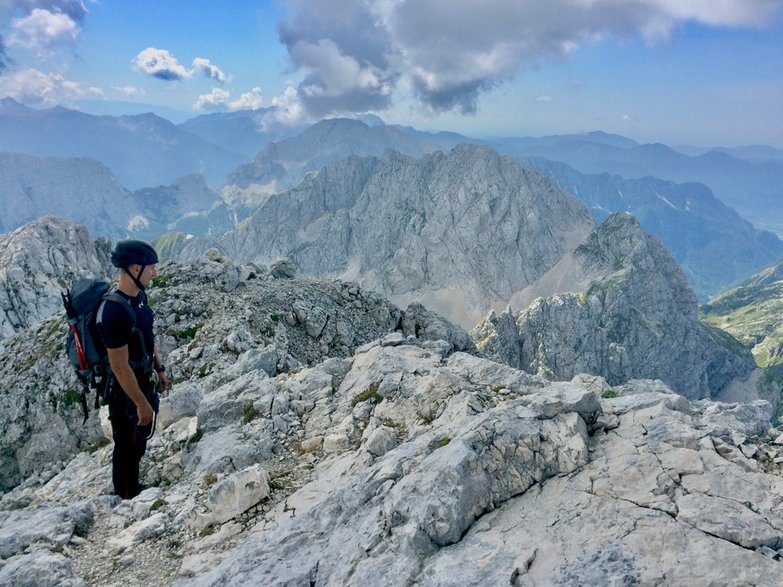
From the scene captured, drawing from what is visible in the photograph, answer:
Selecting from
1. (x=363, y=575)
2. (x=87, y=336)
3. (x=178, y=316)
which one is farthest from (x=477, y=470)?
(x=178, y=316)

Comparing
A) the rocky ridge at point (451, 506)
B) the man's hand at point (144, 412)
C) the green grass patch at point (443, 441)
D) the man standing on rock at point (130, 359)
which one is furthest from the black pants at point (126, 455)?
the green grass patch at point (443, 441)

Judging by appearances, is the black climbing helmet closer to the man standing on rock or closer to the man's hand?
the man standing on rock

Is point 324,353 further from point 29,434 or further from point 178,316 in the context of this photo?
point 29,434

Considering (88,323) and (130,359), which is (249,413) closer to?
(130,359)

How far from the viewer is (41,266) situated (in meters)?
97.4

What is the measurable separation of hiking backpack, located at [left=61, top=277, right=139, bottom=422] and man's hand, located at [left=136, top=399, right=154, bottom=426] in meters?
1.14

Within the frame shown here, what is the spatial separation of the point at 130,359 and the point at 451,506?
7.74 metres

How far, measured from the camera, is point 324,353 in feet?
108

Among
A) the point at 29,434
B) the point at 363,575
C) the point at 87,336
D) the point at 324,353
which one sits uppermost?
the point at 87,336

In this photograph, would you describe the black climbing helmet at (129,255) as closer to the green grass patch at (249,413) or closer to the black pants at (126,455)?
the black pants at (126,455)

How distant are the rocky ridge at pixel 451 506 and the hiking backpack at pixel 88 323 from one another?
12.0ft

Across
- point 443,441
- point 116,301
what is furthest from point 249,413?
point 443,441

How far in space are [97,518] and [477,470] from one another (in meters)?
9.32

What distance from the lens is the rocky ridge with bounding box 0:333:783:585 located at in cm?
700
